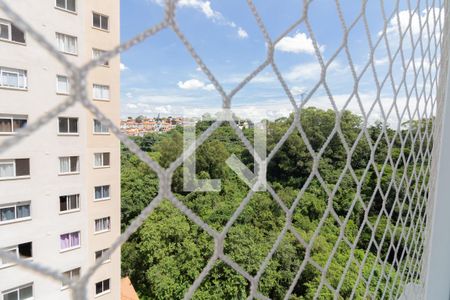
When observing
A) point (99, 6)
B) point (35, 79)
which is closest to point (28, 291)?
point (35, 79)

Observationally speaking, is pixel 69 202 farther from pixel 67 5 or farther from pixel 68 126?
pixel 67 5

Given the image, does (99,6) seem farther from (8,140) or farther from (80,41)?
(8,140)

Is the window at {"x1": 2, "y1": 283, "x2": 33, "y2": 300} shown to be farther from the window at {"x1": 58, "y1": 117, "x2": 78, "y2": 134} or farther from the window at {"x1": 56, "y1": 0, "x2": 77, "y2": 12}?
the window at {"x1": 56, "y1": 0, "x2": 77, "y2": 12}

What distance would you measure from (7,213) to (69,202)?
566mm

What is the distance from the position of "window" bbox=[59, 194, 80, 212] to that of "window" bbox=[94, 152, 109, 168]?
41 centimetres

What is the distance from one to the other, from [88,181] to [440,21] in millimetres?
3109

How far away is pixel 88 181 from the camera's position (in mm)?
3000

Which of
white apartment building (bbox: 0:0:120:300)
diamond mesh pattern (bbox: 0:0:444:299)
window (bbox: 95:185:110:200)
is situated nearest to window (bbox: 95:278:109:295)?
white apartment building (bbox: 0:0:120:300)

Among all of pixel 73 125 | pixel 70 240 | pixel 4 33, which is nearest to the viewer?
pixel 4 33

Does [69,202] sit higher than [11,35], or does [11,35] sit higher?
[11,35]

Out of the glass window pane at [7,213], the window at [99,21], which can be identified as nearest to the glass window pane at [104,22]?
the window at [99,21]

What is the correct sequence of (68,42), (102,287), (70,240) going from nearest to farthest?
(68,42)
(70,240)
(102,287)

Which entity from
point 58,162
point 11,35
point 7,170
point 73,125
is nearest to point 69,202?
point 58,162

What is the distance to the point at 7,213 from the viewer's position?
7.71ft
